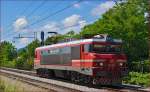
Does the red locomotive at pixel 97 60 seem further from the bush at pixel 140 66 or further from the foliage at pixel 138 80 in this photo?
the bush at pixel 140 66

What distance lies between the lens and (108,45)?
27266 millimetres

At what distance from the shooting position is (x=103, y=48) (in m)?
27.2

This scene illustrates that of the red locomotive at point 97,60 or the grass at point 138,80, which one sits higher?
the red locomotive at point 97,60

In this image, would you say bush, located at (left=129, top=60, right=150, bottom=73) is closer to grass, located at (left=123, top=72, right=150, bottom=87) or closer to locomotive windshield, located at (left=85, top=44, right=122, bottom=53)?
grass, located at (left=123, top=72, right=150, bottom=87)

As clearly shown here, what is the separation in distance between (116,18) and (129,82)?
20867 millimetres

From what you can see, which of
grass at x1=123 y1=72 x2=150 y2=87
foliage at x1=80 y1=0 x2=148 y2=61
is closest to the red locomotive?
grass at x1=123 y1=72 x2=150 y2=87

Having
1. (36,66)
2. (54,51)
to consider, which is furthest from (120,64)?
(36,66)

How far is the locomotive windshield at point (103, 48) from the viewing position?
26.9m

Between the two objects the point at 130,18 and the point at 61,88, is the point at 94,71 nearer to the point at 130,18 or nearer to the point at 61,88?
the point at 61,88

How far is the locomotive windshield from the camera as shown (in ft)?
88.2

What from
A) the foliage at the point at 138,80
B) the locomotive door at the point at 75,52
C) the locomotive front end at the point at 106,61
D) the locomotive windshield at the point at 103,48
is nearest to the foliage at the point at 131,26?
the foliage at the point at 138,80

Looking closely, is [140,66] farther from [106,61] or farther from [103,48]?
[106,61]

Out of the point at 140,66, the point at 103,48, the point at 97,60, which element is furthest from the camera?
the point at 140,66

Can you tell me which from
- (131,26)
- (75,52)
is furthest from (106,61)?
(131,26)
